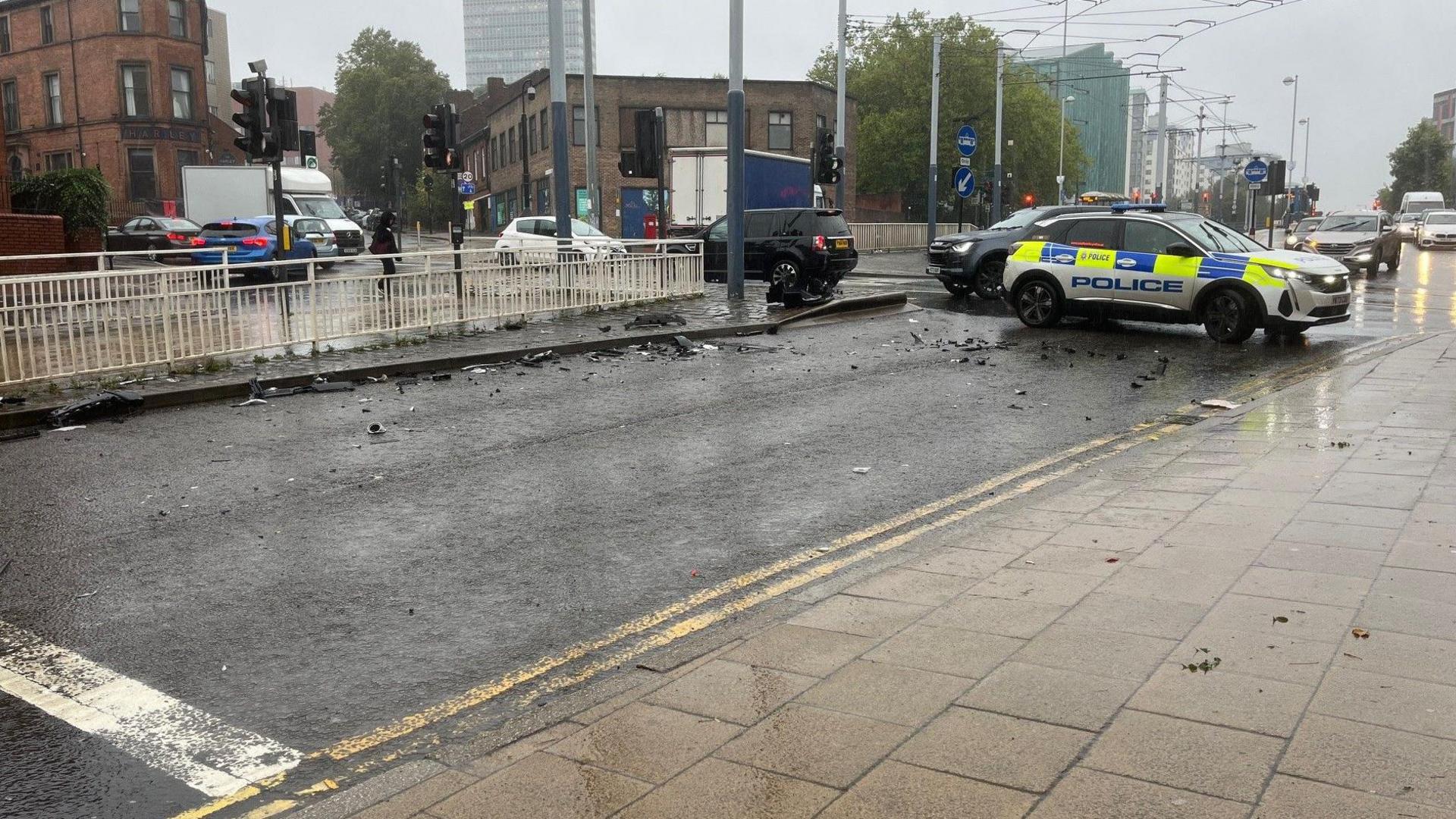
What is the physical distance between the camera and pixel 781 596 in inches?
210

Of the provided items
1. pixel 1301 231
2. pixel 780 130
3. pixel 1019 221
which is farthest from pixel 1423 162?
pixel 1019 221

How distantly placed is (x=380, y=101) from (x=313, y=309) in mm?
74361

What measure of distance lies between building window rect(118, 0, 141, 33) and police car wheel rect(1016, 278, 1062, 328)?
45.6 meters

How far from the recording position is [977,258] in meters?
21.4

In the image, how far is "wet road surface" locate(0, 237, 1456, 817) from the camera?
454 centimetres

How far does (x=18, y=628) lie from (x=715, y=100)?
5243cm

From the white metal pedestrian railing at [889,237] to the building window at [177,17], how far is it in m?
29.9

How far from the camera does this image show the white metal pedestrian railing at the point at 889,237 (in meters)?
50.4

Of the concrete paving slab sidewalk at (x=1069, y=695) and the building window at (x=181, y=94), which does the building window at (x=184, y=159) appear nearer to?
the building window at (x=181, y=94)

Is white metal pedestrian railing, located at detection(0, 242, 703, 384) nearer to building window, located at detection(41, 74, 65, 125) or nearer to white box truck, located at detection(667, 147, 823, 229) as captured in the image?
white box truck, located at detection(667, 147, 823, 229)

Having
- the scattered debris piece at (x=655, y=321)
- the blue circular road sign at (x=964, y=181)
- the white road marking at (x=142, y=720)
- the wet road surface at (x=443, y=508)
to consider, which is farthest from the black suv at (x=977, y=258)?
the white road marking at (x=142, y=720)

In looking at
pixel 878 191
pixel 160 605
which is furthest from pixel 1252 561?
pixel 878 191

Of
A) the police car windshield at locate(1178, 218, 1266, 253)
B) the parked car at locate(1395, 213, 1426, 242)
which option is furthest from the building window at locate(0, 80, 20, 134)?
the parked car at locate(1395, 213, 1426, 242)

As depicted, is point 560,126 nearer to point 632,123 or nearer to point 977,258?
point 977,258
